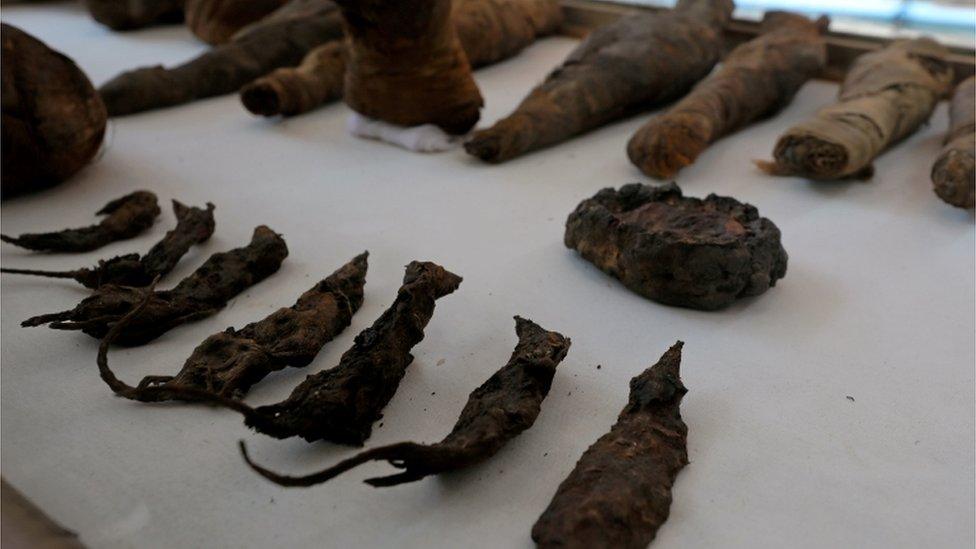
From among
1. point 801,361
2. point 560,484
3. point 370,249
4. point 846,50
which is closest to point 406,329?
point 560,484

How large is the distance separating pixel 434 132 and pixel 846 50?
2267 millimetres

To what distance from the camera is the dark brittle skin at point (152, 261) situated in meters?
2.58

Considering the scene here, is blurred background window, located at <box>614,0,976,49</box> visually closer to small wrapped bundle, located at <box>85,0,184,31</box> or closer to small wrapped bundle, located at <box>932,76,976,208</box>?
small wrapped bundle, located at <box>932,76,976,208</box>

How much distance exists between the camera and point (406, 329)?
2.13 m

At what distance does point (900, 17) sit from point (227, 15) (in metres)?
3.75

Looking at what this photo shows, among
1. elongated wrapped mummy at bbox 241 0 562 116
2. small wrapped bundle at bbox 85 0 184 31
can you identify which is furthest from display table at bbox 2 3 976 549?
small wrapped bundle at bbox 85 0 184 31

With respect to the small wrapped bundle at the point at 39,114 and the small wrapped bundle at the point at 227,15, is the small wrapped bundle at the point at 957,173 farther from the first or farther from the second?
the small wrapped bundle at the point at 227,15

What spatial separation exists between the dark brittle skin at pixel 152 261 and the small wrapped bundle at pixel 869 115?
2.06 meters

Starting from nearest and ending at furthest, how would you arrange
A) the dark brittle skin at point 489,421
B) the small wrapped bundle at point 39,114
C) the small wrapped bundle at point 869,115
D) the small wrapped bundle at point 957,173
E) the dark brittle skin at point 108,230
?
the dark brittle skin at point 489,421
the dark brittle skin at point 108,230
the small wrapped bundle at point 957,173
the small wrapped bundle at point 39,114
the small wrapped bundle at point 869,115

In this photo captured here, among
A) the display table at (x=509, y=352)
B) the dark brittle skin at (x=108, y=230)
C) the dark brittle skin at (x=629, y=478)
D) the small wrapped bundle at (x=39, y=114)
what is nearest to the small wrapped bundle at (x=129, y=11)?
the display table at (x=509, y=352)

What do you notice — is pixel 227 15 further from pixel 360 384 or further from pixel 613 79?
pixel 360 384

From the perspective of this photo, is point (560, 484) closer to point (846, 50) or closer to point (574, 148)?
point (574, 148)

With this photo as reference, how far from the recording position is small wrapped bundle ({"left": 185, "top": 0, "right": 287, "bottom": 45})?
543cm

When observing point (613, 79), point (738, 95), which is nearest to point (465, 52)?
point (613, 79)
